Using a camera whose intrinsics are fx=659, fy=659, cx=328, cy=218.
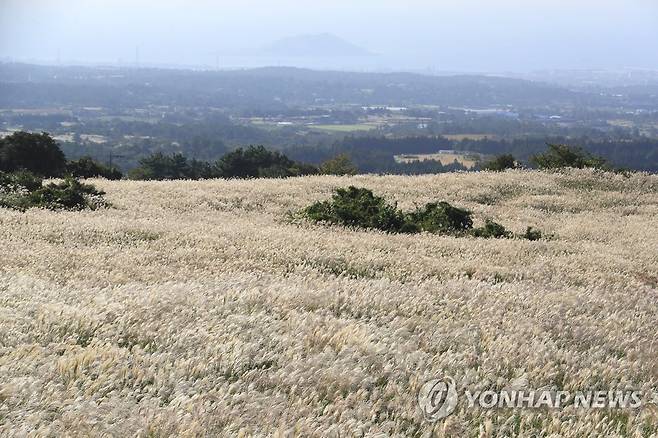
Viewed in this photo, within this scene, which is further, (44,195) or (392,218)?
(392,218)

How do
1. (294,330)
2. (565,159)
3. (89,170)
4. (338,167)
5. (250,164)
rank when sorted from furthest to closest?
(338,167) → (250,164) → (565,159) → (89,170) → (294,330)

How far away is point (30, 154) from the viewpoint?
4262 cm

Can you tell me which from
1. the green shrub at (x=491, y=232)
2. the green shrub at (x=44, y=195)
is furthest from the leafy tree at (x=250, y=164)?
the green shrub at (x=491, y=232)

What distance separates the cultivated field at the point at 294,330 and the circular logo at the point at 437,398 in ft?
0.30

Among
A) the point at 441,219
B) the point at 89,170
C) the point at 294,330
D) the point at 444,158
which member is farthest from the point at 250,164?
the point at 444,158

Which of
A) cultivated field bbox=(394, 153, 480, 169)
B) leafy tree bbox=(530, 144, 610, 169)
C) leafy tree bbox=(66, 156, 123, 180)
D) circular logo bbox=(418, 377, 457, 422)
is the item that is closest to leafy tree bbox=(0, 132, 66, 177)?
leafy tree bbox=(66, 156, 123, 180)

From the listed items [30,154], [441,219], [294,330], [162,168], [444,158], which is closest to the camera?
[294,330]

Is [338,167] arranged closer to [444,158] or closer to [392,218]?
[392,218]

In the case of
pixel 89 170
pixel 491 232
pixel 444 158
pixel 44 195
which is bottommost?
pixel 444 158

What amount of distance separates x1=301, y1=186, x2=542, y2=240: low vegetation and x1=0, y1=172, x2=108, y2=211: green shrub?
708cm

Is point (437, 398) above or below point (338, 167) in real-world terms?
above

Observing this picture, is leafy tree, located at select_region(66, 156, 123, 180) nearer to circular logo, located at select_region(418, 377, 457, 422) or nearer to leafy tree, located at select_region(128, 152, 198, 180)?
leafy tree, located at select_region(128, 152, 198, 180)

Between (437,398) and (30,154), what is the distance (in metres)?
42.2

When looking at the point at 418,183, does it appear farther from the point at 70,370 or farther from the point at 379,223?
the point at 70,370
